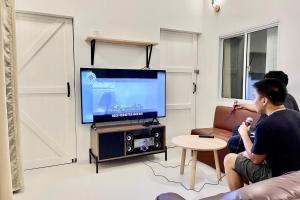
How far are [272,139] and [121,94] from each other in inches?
90.0

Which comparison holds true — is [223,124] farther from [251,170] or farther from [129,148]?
[251,170]

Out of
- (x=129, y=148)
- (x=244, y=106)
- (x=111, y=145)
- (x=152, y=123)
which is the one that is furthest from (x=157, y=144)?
(x=244, y=106)

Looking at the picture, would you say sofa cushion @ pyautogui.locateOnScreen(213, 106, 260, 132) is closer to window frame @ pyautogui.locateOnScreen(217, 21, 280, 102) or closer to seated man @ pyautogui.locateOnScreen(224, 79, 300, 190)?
window frame @ pyautogui.locateOnScreen(217, 21, 280, 102)

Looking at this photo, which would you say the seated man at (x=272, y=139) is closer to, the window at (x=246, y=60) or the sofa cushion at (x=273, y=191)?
the sofa cushion at (x=273, y=191)

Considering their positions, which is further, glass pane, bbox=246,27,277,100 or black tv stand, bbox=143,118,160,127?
black tv stand, bbox=143,118,160,127

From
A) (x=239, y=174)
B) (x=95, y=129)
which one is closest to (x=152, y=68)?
(x=95, y=129)

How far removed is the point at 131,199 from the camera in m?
2.39

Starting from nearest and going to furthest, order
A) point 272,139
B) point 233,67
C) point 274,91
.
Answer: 1. point 272,139
2. point 274,91
3. point 233,67

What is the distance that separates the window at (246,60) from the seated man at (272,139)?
6.00ft

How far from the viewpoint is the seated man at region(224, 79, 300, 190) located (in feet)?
5.07

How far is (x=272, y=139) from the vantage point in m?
1.55

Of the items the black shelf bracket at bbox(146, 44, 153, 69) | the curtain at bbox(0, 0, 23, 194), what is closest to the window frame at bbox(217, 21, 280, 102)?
the black shelf bracket at bbox(146, 44, 153, 69)

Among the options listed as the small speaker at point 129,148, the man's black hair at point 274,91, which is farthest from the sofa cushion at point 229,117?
the man's black hair at point 274,91

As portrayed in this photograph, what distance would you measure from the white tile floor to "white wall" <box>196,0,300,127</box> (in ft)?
4.56
